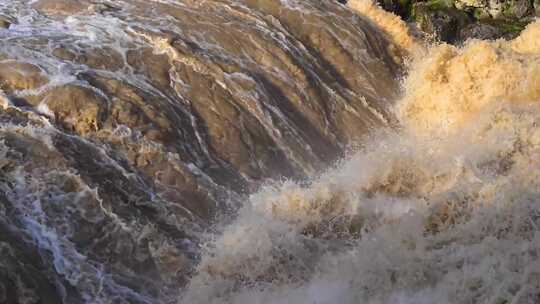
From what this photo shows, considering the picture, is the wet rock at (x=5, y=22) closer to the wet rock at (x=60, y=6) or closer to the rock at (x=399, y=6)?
the wet rock at (x=60, y=6)

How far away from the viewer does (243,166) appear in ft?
29.5

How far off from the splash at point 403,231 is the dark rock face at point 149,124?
574 millimetres

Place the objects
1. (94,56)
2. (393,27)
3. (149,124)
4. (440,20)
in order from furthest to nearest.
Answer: (440,20) < (393,27) < (94,56) < (149,124)

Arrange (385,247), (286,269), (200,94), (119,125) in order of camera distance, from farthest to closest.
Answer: (200,94) → (119,125) → (286,269) → (385,247)

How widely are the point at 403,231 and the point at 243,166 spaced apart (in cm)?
304

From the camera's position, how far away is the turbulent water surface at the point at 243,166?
6246mm

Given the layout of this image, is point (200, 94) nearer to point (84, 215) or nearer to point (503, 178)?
point (84, 215)

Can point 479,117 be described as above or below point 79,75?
above

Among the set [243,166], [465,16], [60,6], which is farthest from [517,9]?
[60,6]

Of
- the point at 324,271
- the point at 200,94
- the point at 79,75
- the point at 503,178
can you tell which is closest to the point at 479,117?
the point at 503,178

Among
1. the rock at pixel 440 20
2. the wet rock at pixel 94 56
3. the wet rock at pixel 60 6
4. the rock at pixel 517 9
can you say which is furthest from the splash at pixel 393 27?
the wet rock at pixel 94 56

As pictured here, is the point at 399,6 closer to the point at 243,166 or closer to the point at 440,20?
the point at 440,20

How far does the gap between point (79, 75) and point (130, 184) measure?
1838 mm

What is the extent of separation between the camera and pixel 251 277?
686 centimetres
